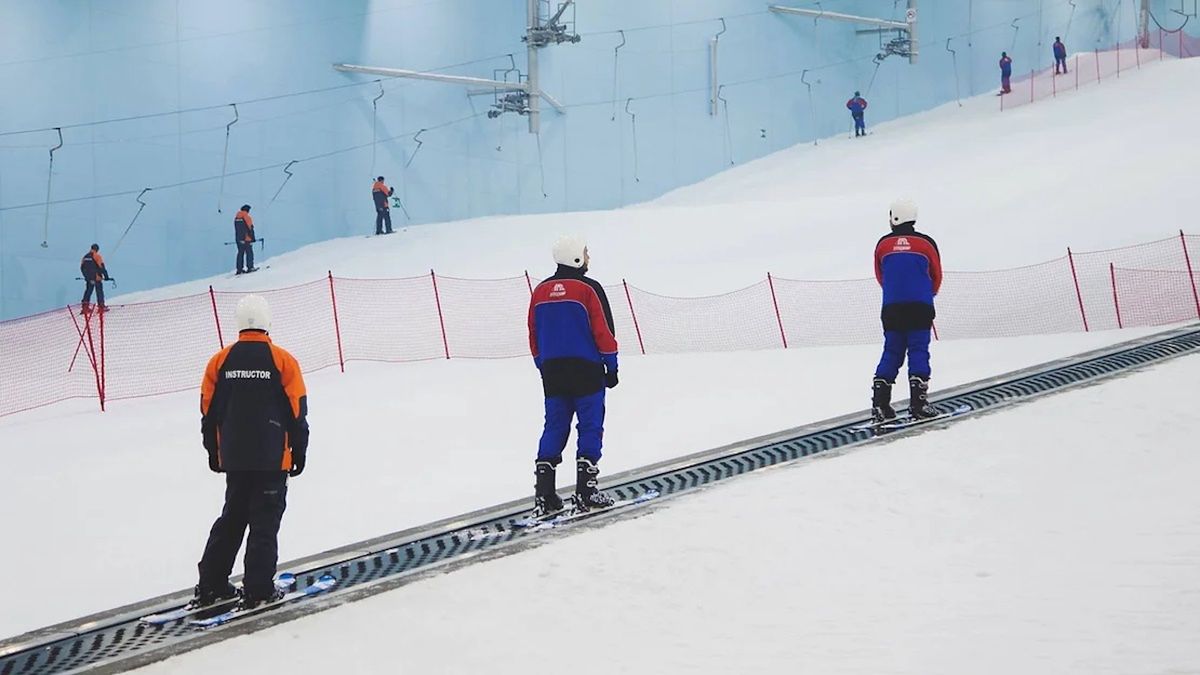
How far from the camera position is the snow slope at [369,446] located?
7.55 meters

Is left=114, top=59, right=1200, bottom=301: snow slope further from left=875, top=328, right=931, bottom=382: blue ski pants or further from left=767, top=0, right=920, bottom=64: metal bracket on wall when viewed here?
left=875, top=328, right=931, bottom=382: blue ski pants

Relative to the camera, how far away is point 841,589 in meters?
5.50

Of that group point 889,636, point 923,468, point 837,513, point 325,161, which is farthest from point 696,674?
point 325,161

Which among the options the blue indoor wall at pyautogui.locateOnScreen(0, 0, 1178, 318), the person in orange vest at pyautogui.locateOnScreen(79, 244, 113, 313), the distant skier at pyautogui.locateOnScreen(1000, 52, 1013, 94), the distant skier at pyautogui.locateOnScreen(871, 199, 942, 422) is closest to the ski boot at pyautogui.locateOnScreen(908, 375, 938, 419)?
the distant skier at pyautogui.locateOnScreen(871, 199, 942, 422)

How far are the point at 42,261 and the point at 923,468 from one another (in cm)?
2045

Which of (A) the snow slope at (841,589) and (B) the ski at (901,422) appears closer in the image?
(A) the snow slope at (841,589)

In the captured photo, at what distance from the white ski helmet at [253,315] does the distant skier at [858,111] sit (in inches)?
1231

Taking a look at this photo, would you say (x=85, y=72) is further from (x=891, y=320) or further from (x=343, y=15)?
(x=891, y=320)

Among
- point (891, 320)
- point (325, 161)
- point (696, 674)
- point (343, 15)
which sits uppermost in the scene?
point (343, 15)

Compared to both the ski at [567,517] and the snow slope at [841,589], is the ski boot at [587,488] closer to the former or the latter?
the ski at [567,517]

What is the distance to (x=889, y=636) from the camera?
16.0 feet

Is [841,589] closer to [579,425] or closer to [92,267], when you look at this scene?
[579,425]

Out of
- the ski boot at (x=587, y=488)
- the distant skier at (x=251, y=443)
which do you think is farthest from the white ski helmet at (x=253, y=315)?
the ski boot at (x=587, y=488)

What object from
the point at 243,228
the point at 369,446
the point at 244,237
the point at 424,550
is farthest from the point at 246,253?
the point at 424,550
